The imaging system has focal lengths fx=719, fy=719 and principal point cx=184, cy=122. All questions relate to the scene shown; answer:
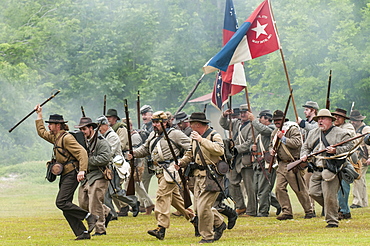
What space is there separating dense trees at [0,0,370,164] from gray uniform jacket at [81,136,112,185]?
19.1 meters

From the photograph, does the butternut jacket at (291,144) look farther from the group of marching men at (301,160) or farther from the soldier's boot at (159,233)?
the soldier's boot at (159,233)

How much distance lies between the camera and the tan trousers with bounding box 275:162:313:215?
13.1 m

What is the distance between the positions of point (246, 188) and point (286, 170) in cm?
149

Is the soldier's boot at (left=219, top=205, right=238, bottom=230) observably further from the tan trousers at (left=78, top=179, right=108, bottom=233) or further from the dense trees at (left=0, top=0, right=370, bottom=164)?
the dense trees at (left=0, top=0, right=370, bottom=164)

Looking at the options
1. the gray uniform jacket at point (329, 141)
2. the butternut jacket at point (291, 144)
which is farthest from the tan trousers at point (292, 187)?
the gray uniform jacket at point (329, 141)

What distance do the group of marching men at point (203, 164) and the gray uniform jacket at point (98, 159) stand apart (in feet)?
0.05

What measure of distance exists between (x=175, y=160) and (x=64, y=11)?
83.4 ft

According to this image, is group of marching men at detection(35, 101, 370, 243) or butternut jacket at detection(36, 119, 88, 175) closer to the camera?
group of marching men at detection(35, 101, 370, 243)

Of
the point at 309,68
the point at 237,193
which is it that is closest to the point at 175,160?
the point at 237,193

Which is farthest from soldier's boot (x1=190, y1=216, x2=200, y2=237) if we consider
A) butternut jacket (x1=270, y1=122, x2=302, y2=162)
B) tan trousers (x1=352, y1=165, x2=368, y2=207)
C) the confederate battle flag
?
tan trousers (x1=352, y1=165, x2=368, y2=207)

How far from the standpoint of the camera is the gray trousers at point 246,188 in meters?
14.2

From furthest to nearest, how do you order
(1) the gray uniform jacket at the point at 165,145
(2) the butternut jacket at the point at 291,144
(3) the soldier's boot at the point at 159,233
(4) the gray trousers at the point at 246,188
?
(4) the gray trousers at the point at 246,188
(2) the butternut jacket at the point at 291,144
(1) the gray uniform jacket at the point at 165,145
(3) the soldier's boot at the point at 159,233

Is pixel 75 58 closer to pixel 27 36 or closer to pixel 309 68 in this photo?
pixel 27 36

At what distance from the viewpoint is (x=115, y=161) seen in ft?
40.8
